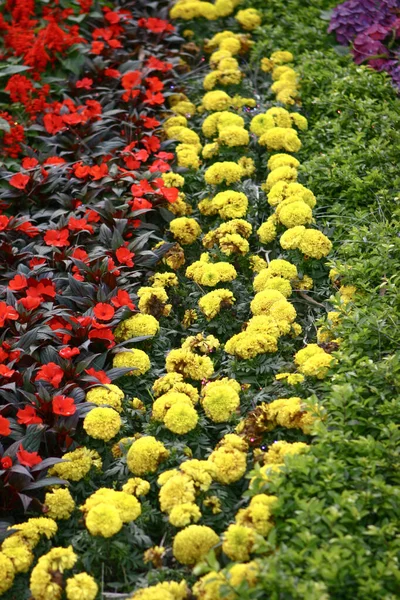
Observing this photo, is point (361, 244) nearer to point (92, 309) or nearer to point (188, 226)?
point (188, 226)

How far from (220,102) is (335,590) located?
10.4 ft

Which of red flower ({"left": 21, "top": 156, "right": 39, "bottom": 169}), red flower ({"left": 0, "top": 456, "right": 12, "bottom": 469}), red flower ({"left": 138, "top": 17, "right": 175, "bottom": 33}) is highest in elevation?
red flower ({"left": 138, "top": 17, "right": 175, "bottom": 33})

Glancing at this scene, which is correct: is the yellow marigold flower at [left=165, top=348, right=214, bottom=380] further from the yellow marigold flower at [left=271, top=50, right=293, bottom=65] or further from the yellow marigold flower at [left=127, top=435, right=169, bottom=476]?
the yellow marigold flower at [left=271, top=50, right=293, bottom=65]

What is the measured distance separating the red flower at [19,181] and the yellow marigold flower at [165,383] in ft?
5.13

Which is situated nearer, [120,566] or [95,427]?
[120,566]

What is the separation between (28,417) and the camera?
2932 millimetres

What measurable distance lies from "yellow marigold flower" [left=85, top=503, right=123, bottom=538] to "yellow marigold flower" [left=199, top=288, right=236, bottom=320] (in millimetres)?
1131

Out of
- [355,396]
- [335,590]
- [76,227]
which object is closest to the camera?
[335,590]

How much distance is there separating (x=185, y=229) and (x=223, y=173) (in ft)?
1.28

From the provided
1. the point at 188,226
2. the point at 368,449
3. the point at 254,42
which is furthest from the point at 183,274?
the point at 254,42

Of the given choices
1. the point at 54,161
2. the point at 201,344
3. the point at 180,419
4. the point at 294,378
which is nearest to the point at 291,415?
the point at 294,378

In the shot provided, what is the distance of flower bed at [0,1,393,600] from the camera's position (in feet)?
7.98

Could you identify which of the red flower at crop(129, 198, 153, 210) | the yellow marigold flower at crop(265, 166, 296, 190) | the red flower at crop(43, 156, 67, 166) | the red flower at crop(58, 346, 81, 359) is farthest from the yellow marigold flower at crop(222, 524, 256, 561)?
the red flower at crop(43, 156, 67, 166)

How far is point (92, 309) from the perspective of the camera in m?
3.40
